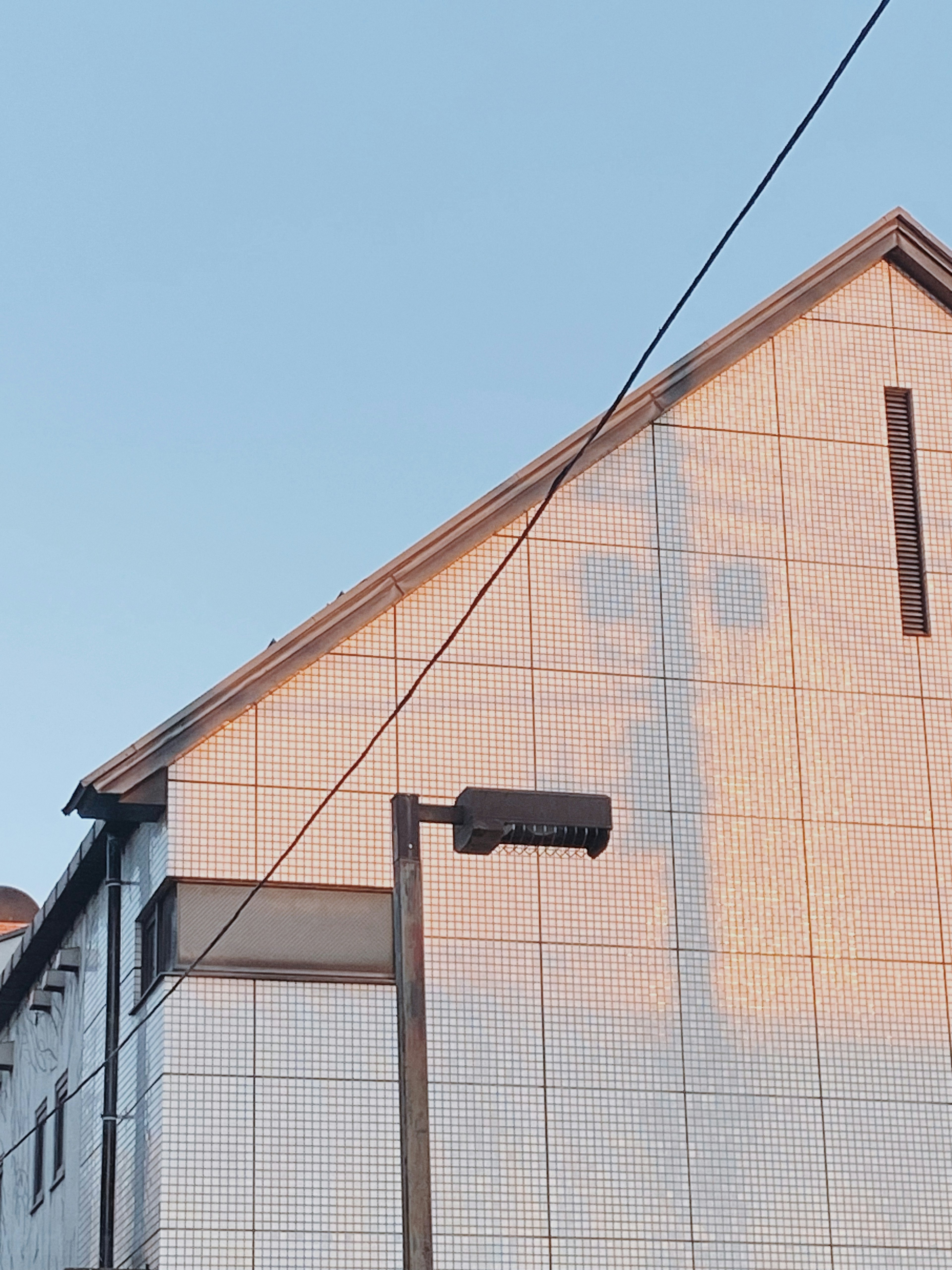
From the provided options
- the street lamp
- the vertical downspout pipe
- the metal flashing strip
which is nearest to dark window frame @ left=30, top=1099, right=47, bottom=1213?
the metal flashing strip

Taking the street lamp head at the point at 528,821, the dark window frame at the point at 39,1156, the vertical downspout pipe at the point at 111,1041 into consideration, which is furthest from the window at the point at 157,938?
the street lamp head at the point at 528,821

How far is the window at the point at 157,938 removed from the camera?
18.7 metres

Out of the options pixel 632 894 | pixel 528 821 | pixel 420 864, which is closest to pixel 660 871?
pixel 632 894

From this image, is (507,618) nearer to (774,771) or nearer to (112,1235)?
(774,771)

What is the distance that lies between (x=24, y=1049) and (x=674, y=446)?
1083 centimetres

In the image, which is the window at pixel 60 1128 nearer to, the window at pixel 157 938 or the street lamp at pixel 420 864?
the window at pixel 157 938

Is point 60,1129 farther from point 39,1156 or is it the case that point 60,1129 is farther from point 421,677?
point 421,677

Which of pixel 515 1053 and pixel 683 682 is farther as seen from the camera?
pixel 683 682

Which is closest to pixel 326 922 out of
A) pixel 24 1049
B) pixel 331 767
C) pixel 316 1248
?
pixel 331 767

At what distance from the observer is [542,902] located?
19516 mm

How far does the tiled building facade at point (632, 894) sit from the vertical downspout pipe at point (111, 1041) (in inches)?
8.4

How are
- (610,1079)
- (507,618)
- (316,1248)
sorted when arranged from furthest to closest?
(507,618)
(610,1079)
(316,1248)

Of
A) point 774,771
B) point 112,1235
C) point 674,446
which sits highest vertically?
point 674,446

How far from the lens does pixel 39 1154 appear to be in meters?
23.5
